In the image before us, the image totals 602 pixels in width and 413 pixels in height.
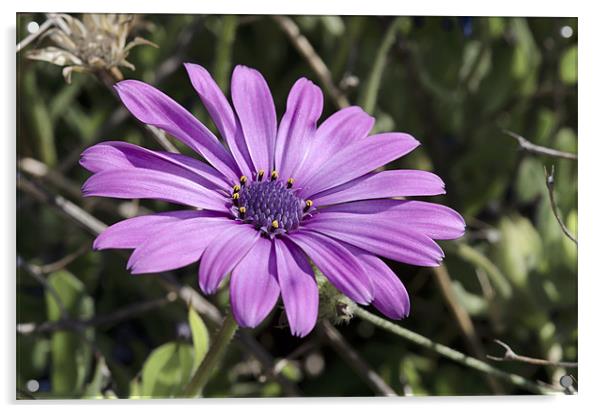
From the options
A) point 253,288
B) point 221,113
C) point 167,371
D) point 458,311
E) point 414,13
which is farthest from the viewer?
point 458,311

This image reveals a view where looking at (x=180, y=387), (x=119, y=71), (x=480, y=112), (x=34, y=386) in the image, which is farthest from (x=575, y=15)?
(x=34, y=386)

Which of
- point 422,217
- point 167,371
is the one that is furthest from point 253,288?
point 167,371

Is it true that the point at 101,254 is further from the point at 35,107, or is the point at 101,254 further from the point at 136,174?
the point at 136,174

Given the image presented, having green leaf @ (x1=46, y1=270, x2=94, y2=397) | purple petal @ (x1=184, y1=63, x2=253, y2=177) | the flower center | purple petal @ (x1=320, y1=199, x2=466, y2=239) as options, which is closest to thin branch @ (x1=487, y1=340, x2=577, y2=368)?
purple petal @ (x1=320, y1=199, x2=466, y2=239)

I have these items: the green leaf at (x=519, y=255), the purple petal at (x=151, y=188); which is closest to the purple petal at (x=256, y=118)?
the purple petal at (x=151, y=188)

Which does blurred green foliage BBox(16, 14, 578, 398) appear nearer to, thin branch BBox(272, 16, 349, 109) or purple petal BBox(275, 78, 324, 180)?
thin branch BBox(272, 16, 349, 109)

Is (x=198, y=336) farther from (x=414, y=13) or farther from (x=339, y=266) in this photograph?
(x=414, y=13)

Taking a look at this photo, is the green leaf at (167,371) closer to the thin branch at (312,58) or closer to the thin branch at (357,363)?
the thin branch at (357,363)
